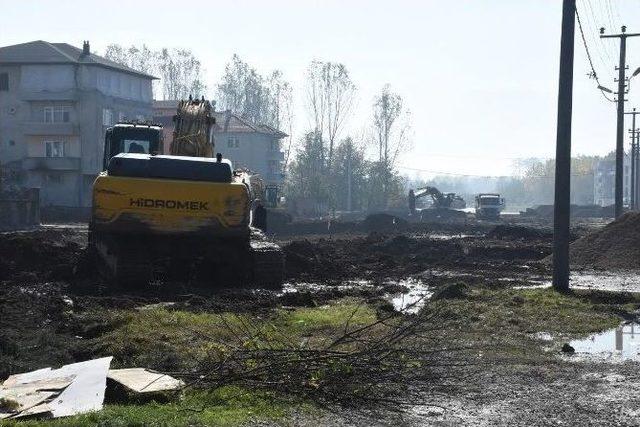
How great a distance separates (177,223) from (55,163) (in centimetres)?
6602

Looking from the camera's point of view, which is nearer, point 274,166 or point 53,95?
point 53,95

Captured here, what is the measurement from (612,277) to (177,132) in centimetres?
1118

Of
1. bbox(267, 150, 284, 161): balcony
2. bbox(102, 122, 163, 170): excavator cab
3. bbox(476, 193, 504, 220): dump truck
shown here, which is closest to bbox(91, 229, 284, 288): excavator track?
bbox(102, 122, 163, 170): excavator cab

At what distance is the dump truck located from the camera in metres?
94.8

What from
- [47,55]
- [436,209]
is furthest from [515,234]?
[47,55]

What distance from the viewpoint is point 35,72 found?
8581 cm

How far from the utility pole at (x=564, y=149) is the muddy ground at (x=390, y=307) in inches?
49.5

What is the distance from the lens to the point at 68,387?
9281 mm

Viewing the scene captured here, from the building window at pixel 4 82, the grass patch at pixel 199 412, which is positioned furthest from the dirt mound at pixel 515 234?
the building window at pixel 4 82

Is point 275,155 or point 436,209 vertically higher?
point 275,155

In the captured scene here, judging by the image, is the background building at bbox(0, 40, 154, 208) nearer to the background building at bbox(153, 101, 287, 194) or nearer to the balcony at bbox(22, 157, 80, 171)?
the balcony at bbox(22, 157, 80, 171)

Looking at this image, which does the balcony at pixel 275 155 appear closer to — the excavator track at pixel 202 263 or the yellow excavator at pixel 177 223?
the excavator track at pixel 202 263

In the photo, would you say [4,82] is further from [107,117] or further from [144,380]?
[144,380]

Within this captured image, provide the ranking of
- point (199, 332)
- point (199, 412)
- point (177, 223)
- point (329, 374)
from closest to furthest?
point (199, 412), point (329, 374), point (199, 332), point (177, 223)
